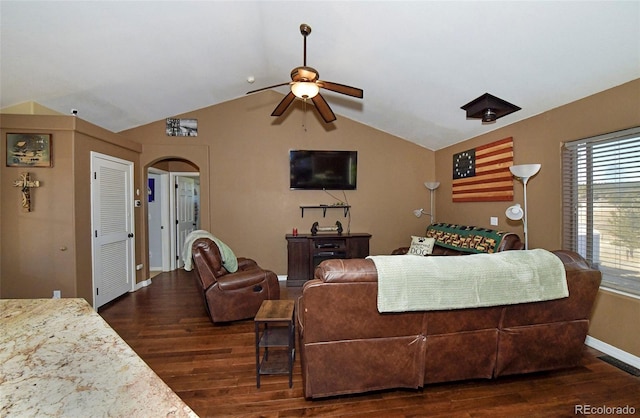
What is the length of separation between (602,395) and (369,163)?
4.19m

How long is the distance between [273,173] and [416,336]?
12.9 feet

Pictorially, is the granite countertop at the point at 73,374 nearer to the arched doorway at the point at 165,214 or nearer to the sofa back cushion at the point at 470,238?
the sofa back cushion at the point at 470,238

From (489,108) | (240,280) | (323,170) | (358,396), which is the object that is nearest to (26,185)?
(240,280)

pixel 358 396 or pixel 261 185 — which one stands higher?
pixel 261 185

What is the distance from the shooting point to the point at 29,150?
3.13m

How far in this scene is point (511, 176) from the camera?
3646 millimetres

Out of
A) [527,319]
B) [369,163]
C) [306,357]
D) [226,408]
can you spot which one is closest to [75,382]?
[306,357]

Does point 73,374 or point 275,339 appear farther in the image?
point 275,339

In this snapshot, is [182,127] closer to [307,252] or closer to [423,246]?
[307,252]

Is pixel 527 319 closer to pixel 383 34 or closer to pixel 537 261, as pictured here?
pixel 537 261

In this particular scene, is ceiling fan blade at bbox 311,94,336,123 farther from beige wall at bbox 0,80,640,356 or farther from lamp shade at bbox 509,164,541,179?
lamp shade at bbox 509,164,541,179

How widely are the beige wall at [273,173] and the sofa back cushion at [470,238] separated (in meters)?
0.97

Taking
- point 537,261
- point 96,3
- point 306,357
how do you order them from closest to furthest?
point 306,357 < point 537,261 < point 96,3

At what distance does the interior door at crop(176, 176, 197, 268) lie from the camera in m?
6.02
